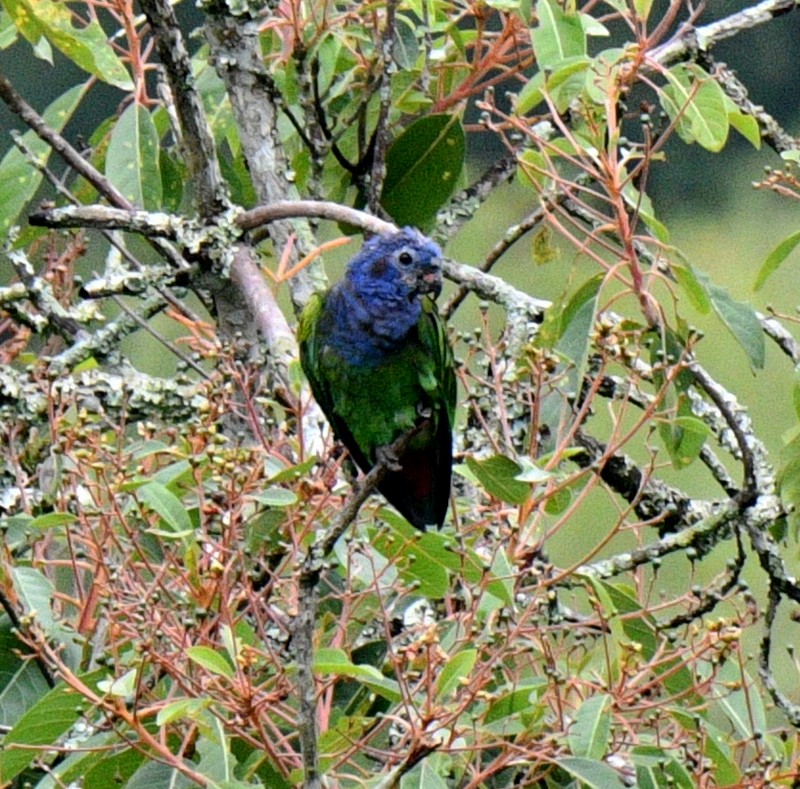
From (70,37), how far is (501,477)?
38.0 inches

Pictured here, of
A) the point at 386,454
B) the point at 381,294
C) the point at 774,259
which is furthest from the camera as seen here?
the point at 381,294

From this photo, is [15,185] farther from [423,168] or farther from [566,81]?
[566,81]

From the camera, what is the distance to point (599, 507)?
7660 mm

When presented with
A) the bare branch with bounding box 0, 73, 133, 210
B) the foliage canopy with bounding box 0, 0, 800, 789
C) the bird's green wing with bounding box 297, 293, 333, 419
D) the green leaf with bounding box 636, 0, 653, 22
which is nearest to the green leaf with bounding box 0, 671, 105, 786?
the foliage canopy with bounding box 0, 0, 800, 789

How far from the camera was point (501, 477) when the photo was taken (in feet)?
5.94

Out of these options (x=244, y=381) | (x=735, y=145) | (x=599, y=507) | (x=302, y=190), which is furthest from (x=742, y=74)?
(x=244, y=381)

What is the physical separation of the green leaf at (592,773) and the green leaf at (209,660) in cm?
40

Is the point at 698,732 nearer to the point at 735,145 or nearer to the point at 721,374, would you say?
the point at 721,374

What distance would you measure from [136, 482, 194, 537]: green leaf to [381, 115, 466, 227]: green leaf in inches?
43.0

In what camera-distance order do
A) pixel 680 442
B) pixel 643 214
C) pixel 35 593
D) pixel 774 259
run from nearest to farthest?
pixel 35 593 < pixel 643 214 < pixel 680 442 < pixel 774 259

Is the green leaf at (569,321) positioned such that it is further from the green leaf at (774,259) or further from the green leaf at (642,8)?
the green leaf at (642,8)

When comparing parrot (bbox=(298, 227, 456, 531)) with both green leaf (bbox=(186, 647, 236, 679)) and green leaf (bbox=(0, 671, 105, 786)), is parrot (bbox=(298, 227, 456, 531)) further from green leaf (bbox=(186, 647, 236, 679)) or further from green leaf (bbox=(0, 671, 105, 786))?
green leaf (bbox=(186, 647, 236, 679))

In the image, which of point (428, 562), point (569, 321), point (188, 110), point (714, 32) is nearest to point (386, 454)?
point (569, 321)

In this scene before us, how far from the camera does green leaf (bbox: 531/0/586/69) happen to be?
226 cm
